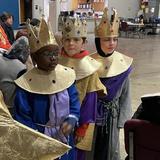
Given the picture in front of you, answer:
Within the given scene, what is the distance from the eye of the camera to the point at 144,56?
1140 cm

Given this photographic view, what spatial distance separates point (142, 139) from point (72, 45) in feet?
2.83

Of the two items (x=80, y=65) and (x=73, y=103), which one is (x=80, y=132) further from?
(x=80, y=65)

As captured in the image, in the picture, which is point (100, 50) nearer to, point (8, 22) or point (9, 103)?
point (9, 103)

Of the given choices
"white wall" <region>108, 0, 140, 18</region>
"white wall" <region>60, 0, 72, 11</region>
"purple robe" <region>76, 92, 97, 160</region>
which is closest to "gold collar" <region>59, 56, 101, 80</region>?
"purple robe" <region>76, 92, 97, 160</region>

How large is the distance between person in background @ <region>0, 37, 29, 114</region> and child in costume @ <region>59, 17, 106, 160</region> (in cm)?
26

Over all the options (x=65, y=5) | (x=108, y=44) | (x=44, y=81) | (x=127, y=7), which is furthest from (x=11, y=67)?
(x=127, y=7)

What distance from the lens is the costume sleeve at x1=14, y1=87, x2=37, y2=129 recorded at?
2102 millimetres

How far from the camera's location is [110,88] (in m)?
2.74

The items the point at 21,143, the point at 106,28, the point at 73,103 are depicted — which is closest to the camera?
the point at 21,143

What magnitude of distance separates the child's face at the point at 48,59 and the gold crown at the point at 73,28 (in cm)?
Answer: 34

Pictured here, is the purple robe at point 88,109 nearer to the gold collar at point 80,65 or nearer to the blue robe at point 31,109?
the gold collar at point 80,65

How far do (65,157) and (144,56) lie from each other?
938 cm

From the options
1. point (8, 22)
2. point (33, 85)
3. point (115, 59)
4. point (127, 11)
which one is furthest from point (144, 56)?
point (127, 11)

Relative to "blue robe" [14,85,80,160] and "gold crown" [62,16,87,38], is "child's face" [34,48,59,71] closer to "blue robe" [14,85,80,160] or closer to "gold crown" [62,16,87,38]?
"blue robe" [14,85,80,160]
